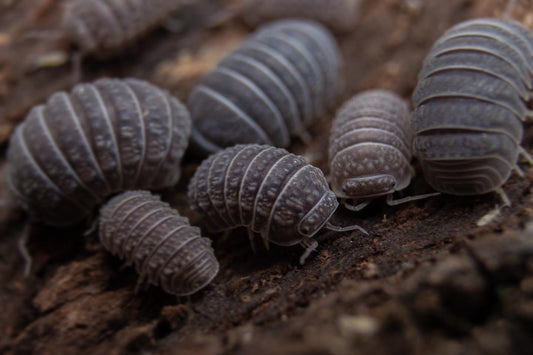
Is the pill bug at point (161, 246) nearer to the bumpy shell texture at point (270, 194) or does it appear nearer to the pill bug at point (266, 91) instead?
the bumpy shell texture at point (270, 194)

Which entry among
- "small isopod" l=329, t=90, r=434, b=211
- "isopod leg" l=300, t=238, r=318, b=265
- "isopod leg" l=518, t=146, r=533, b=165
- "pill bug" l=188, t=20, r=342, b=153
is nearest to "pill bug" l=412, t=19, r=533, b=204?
"isopod leg" l=518, t=146, r=533, b=165

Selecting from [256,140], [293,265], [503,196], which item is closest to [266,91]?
[256,140]

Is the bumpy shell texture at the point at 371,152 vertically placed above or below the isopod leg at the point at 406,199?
above

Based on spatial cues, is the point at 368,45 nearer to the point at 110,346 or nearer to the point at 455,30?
the point at 455,30

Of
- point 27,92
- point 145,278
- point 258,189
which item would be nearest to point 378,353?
point 258,189

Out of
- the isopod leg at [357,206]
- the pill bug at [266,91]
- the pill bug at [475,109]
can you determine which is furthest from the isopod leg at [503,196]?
the pill bug at [266,91]
